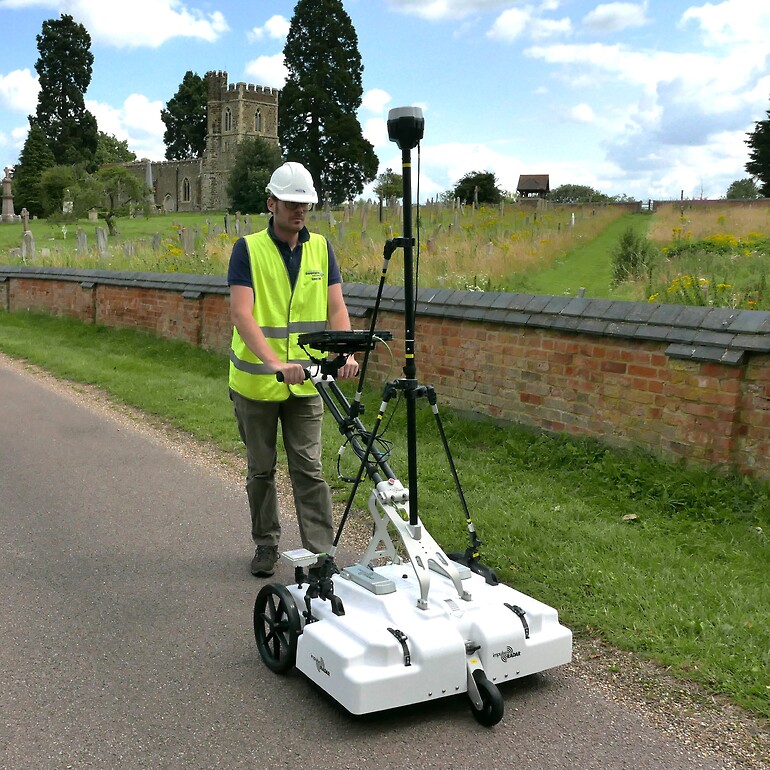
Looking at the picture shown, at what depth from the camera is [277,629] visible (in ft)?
13.1

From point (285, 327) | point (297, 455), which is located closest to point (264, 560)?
point (297, 455)

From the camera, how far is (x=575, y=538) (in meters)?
5.38

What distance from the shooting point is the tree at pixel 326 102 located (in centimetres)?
5844

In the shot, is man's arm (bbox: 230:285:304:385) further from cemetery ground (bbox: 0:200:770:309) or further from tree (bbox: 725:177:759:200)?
tree (bbox: 725:177:759:200)

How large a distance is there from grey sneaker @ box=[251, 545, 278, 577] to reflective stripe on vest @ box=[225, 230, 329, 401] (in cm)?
93

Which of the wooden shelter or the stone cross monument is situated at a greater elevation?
the wooden shelter

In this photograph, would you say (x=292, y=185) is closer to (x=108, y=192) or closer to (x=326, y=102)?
(x=108, y=192)

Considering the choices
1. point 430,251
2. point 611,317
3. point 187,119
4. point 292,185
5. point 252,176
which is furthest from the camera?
point 187,119

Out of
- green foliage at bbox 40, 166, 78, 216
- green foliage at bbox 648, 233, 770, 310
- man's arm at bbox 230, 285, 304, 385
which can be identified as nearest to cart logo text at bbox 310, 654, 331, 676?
man's arm at bbox 230, 285, 304, 385

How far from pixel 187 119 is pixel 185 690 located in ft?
327

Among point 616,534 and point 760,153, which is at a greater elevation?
point 760,153

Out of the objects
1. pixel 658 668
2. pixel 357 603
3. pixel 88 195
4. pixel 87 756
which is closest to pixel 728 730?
pixel 658 668

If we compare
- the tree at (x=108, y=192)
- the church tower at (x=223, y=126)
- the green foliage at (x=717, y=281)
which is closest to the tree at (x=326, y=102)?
the tree at (x=108, y=192)

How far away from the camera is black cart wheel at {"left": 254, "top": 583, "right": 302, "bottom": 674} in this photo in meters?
3.86
